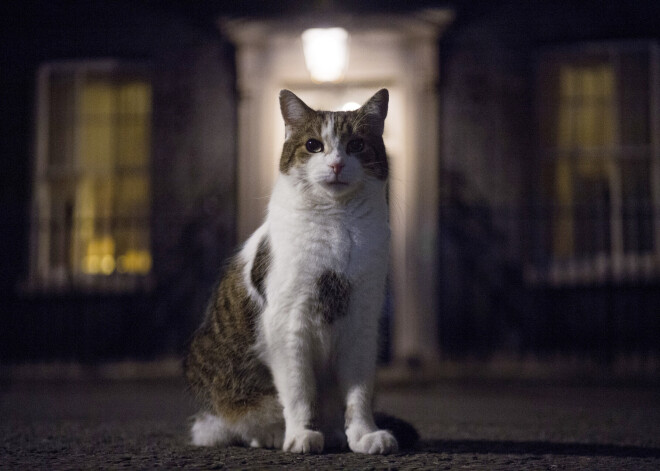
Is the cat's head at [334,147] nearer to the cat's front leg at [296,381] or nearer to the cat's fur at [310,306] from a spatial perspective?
the cat's fur at [310,306]

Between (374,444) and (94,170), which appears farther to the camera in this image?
(94,170)

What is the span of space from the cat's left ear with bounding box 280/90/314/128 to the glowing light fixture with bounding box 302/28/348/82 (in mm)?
3940

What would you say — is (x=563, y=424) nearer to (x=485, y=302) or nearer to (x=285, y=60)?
(x=485, y=302)

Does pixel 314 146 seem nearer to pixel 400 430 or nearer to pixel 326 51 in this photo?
pixel 400 430

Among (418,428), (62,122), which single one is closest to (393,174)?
(62,122)

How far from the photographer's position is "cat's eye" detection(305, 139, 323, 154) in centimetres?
286

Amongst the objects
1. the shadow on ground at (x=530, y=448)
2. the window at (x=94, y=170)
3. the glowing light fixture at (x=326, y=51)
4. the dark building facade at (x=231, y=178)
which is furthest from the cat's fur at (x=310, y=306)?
the window at (x=94, y=170)

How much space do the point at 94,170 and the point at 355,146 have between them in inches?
241

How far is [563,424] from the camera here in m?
4.23

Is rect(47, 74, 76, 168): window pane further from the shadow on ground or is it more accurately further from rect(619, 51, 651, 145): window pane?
the shadow on ground

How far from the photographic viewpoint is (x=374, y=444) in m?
2.66

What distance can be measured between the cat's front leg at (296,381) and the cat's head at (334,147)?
20.8 inches

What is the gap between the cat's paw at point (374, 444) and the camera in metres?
2.67

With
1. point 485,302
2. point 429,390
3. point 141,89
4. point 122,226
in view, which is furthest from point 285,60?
point 429,390
